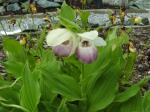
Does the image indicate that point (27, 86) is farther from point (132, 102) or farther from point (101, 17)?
point (101, 17)

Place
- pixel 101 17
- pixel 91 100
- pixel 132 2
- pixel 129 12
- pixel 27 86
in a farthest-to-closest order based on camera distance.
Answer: pixel 132 2 → pixel 129 12 → pixel 101 17 → pixel 91 100 → pixel 27 86

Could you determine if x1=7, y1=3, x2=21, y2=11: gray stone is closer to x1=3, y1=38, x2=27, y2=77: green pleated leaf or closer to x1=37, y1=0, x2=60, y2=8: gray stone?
x1=37, y1=0, x2=60, y2=8: gray stone

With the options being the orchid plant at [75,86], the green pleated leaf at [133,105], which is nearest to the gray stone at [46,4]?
the orchid plant at [75,86]

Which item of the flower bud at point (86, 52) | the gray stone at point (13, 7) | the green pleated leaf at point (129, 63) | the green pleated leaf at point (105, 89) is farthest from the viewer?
the gray stone at point (13, 7)

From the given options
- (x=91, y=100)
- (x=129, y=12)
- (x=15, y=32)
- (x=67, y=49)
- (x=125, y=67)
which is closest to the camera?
(x=67, y=49)

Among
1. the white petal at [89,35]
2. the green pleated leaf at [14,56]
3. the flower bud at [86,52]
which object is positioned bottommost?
the green pleated leaf at [14,56]

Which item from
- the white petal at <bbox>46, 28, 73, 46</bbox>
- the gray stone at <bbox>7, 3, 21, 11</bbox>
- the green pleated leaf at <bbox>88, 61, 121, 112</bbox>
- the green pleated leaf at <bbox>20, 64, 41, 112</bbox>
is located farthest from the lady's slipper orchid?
the gray stone at <bbox>7, 3, 21, 11</bbox>

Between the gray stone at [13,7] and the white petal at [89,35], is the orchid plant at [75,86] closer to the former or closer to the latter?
the white petal at [89,35]

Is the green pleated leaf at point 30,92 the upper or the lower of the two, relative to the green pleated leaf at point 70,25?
lower

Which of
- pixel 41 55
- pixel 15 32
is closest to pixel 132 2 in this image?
pixel 15 32
